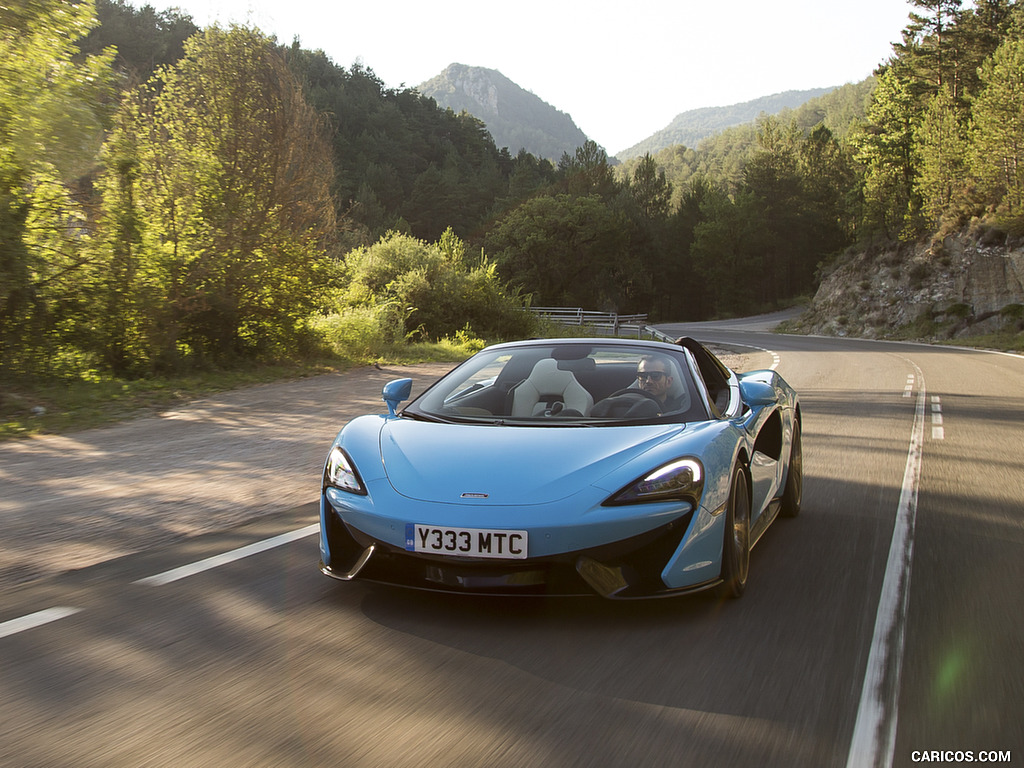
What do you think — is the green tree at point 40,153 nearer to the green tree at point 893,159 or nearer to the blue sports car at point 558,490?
the blue sports car at point 558,490

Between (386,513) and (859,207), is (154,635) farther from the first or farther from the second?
(859,207)

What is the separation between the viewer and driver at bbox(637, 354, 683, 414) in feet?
15.5

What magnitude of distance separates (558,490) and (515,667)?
734 millimetres

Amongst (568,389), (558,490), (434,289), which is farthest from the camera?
(434,289)

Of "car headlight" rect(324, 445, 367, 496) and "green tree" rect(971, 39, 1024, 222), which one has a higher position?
"green tree" rect(971, 39, 1024, 222)

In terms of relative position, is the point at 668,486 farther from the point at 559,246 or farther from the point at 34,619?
the point at 559,246

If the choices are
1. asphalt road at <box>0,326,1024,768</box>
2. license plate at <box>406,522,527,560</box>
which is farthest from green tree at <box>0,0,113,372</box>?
license plate at <box>406,522,527,560</box>

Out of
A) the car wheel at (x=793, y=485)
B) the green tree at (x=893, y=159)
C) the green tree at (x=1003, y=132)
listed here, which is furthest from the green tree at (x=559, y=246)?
the car wheel at (x=793, y=485)

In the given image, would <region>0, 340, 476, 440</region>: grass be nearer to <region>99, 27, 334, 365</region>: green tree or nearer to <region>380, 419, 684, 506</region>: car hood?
<region>99, 27, 334, 365</region>: green tree

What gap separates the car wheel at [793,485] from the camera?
19.8ft

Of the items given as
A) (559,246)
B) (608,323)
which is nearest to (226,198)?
(608,323)

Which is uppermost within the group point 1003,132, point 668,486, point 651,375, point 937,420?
point 1003,132

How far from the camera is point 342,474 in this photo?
4.15 meters

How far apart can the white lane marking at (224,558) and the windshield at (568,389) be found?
1199 millimetres
